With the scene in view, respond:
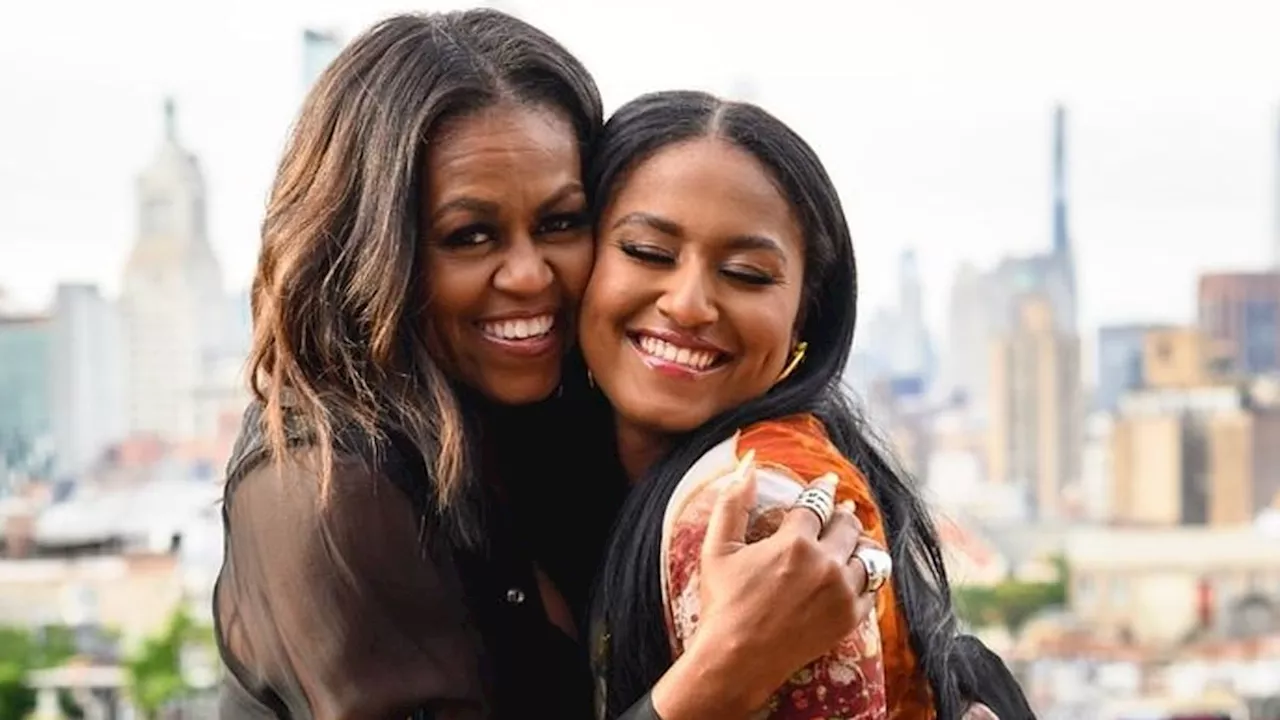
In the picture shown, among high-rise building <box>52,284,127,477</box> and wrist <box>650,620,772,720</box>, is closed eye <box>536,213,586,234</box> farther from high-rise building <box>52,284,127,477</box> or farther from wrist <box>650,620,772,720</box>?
high-rise building <box>52,284,127,477</box>

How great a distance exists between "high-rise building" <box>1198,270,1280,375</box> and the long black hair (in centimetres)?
2349

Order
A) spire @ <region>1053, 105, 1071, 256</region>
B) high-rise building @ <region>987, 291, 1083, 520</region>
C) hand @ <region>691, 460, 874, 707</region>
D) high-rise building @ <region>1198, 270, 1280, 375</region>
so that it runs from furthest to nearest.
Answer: spire @ <region>1053, 105, 1071, 256</region>, high-rise building @ <region>1198, 270, 1280, 375</region>, high-rise building @ <region>987, 291, 1083, 520</region>, hand @ <region>691, 460, 874, 707</region>

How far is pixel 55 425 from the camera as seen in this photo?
2088 centimetres

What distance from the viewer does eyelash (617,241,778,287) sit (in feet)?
3.34

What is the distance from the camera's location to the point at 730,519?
913mm

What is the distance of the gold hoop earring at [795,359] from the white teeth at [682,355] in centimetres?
5

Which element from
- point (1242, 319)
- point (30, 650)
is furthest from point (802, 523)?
point (1242, 319)

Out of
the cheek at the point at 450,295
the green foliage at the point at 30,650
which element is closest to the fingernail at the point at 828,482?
the cheek at the point at 450,295

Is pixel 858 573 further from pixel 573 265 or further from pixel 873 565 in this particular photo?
pixel 573 265

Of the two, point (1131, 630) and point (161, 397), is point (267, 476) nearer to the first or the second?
point (1131, 630)

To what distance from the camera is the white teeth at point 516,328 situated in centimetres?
104

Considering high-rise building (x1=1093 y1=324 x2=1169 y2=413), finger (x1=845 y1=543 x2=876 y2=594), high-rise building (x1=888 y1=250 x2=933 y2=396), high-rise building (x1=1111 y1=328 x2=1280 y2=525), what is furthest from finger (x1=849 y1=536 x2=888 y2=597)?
high-rise building (x1=1093 y1=324 x2=1169 y2=413)

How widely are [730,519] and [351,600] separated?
191 millimetres

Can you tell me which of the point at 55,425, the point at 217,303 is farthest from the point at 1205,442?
the point at 55,425
